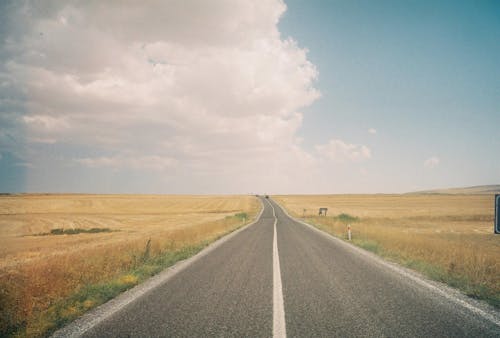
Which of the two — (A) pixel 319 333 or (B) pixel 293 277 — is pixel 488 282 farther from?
(A) pixel 319 333

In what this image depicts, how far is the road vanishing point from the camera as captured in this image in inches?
174

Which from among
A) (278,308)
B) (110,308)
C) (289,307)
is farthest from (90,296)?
(289,307)

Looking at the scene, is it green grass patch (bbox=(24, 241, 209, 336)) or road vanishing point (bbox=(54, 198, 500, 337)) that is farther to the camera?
green grass patch (bbox=(24, 241, 209, 336))

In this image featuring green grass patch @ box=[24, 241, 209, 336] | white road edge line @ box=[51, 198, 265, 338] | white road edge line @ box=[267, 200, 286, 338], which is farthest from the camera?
green grass patch @ box=[24, 241, 209, 336]

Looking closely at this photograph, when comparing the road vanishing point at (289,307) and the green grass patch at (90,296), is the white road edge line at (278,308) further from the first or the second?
A: the green grass patch at (90,296)

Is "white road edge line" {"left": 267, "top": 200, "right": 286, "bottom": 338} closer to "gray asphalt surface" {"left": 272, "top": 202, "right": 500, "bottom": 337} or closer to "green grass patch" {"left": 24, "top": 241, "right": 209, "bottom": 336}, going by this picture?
"gray asphalt surface" {"left": 272, "top": 202, "right": 500, "bottom": 337}

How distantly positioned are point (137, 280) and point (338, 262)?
6.12 metres

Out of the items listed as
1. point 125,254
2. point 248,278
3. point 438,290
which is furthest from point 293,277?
point 125,254

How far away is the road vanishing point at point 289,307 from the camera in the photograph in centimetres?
441

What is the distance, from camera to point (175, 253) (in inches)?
459

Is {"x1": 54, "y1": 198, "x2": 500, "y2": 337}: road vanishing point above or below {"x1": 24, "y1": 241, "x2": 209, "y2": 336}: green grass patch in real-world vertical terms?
above

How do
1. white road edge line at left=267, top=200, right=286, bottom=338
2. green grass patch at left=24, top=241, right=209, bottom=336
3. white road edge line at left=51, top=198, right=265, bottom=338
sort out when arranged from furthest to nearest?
green grass patch at left=24, top=241, right=209, bottom=336 → white road edge line at left=51, top=198, right=265, bottom=338 → white road edge line at left=267, top=200, right=286, bottom=338

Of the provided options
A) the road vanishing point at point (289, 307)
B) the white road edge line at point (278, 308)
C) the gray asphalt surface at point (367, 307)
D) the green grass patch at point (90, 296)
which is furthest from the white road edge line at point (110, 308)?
the gray asphalt surface at point (367, 307)

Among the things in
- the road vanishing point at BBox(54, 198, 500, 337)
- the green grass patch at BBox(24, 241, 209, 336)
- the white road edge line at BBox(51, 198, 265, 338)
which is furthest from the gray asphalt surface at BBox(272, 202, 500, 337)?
the green grass patch at BBox(24, 241, 209, 336)
